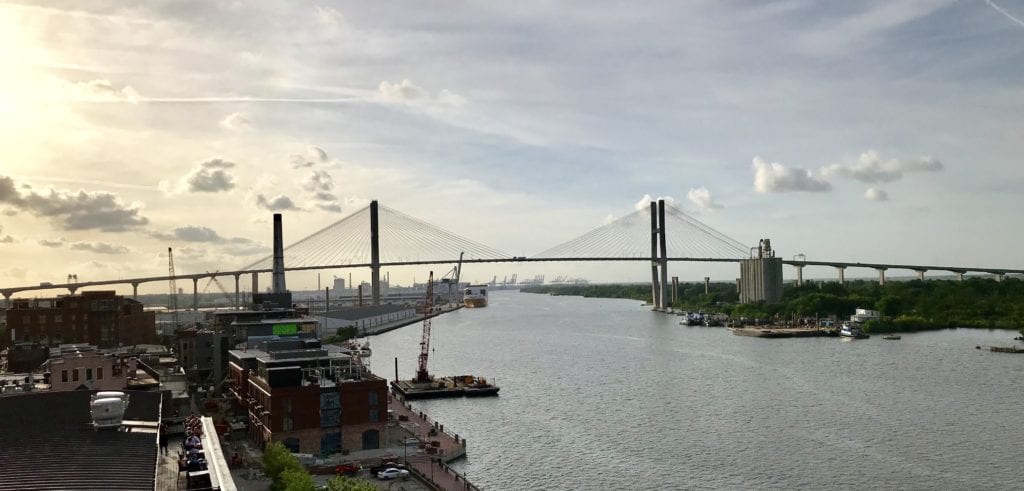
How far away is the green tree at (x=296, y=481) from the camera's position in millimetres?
20469

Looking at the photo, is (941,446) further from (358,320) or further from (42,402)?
(358,320)

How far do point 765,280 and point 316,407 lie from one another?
92477mm

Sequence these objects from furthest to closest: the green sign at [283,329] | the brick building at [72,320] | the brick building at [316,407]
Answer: the brick building at [72,320] < the green sign at [283,329] < the brick building at [316,407]

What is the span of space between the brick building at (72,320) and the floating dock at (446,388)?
18.8 meters

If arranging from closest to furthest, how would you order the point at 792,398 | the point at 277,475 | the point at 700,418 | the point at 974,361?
the point at 277,475 < the point at 700,418 < the point at 792,398 < the point at 974,361

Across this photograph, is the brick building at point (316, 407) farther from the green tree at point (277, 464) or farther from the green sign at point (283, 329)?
the green sign at point (283, 329)

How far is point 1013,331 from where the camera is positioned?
80125 millimetres

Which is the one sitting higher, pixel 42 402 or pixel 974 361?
pixel 42 402

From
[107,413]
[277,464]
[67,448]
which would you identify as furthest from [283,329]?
[67,448]

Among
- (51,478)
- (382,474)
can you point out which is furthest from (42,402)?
(382,474)

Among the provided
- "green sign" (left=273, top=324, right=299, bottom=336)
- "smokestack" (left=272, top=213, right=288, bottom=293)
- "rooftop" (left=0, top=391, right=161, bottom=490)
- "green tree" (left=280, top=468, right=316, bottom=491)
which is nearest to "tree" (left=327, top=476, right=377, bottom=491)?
"green tree" (left=280, top=468, right=316, bottom=491)

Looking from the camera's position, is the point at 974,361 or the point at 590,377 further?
the point at 974,361

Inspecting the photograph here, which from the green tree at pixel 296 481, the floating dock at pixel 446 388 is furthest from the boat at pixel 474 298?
the green tree at pixel 296 481

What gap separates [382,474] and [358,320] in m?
75.1
